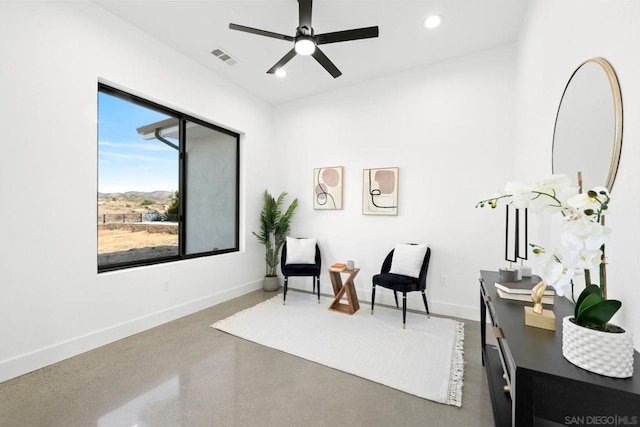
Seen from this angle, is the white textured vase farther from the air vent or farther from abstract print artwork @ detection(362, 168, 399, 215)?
the air vent

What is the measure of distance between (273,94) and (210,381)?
3.95 m

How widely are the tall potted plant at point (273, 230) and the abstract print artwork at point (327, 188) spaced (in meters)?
0.40

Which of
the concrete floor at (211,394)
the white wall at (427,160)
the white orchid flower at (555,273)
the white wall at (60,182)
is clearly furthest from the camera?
the white wall at (427,160)

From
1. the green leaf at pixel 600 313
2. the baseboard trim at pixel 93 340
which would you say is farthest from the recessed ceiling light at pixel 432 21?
the baseboard trim at pixel 93 340

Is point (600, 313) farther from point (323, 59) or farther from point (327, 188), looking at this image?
point (327, 188)

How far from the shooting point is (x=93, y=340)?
8.11 ft

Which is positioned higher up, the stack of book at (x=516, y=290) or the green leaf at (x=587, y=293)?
the green leaf at (x=587, y=293)

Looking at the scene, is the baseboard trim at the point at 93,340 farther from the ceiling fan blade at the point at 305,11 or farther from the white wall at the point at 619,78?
the white wall at the point at 619,78

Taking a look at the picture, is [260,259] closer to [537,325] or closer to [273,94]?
[273,94]

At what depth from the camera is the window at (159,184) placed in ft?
9.21

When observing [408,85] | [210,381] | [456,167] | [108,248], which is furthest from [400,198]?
[108,248]

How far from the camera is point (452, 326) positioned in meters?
2.99

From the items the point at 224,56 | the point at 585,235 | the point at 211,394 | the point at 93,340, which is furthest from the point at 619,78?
the point at 93,340

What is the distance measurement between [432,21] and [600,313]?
2899 mm
